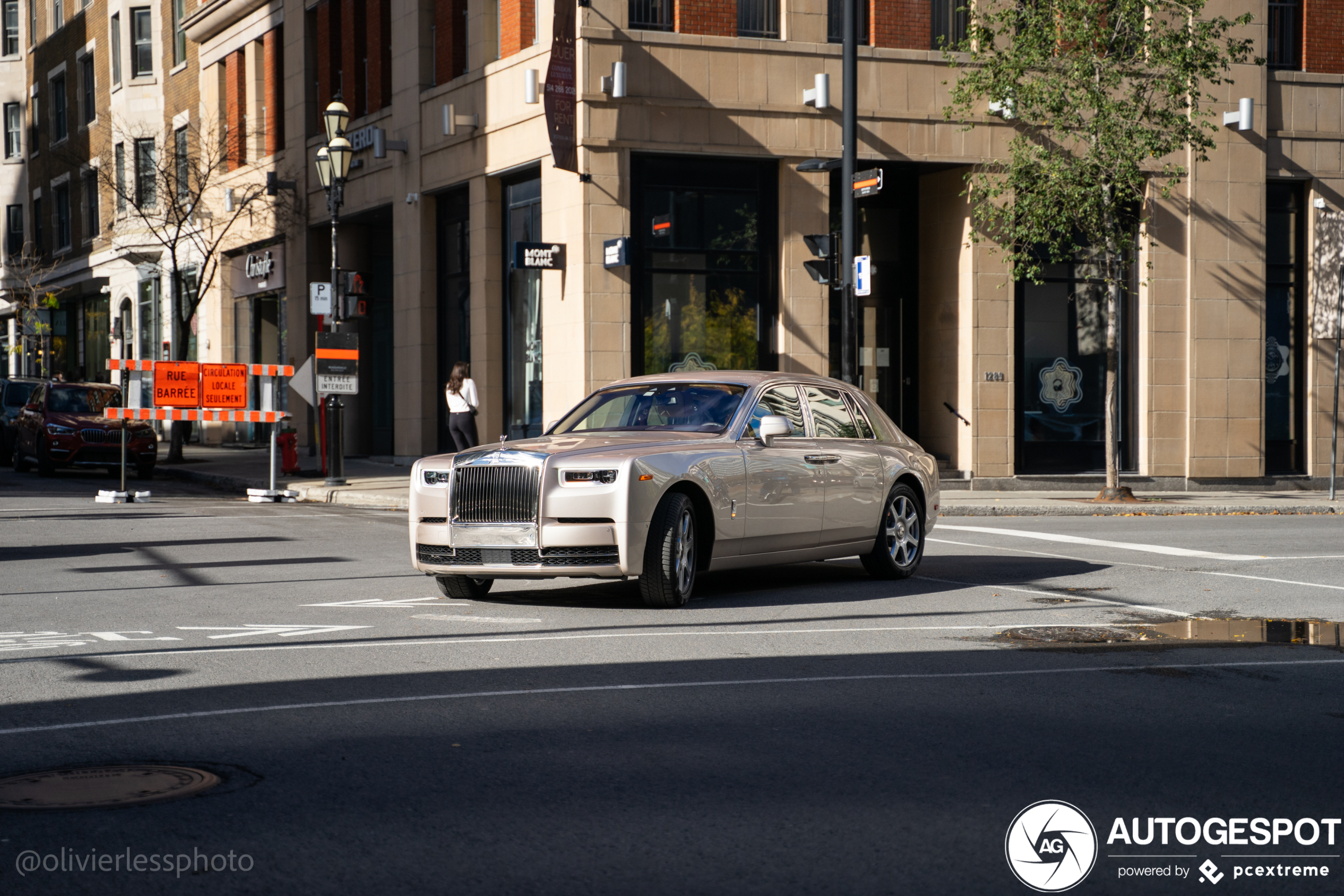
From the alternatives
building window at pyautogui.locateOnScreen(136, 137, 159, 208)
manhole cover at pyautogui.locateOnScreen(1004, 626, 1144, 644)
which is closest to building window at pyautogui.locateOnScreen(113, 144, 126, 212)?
building window at pyautogui.locateOnScreen(136, 137, 159, 208)

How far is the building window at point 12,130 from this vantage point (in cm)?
5484

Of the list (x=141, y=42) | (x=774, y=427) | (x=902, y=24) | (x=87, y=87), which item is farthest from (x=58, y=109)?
(x=774, y=427)

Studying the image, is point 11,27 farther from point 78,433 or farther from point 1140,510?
point 1140,510

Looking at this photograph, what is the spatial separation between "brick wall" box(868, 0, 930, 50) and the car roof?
14.4 m

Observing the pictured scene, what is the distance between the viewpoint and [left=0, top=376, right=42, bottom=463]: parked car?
3016 cm

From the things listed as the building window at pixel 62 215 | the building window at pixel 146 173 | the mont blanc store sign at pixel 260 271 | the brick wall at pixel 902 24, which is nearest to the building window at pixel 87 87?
the building window at pixel 62 215

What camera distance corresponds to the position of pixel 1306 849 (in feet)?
14.8

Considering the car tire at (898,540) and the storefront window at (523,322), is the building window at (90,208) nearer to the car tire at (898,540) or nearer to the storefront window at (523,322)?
the storefront window at (523,322)

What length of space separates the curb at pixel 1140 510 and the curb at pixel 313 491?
754 cm

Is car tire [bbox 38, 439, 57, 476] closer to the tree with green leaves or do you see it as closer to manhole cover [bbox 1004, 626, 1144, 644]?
the tree with green leaves

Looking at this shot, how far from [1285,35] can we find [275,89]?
21173 millimetres

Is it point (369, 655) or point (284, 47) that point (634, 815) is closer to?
point (369, 655)

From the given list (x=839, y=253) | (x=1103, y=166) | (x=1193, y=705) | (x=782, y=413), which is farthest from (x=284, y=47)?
(x=1193, y=705)

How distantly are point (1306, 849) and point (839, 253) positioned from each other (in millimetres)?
18662
